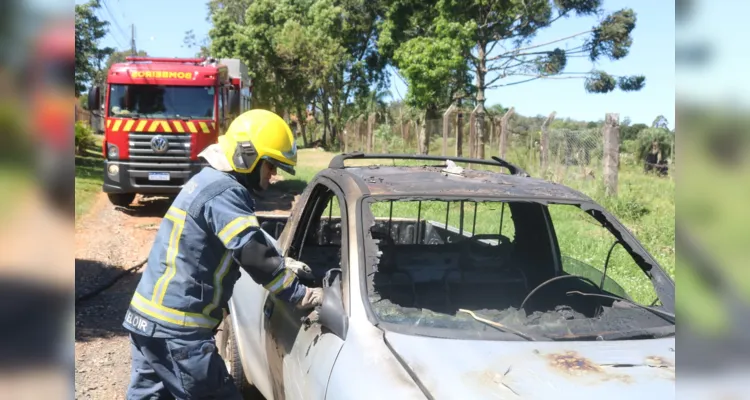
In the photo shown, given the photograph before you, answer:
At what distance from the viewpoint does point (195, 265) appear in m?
2.69

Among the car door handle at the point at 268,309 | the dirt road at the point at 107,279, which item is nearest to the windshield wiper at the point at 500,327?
the car door handle at the point at 268,309

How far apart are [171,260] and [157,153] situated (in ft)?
31.1

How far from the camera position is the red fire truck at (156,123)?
1154 centimetres

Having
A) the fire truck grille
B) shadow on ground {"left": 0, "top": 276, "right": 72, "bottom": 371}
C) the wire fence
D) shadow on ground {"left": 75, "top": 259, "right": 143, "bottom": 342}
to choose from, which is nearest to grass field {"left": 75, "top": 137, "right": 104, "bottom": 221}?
the fire truck grille

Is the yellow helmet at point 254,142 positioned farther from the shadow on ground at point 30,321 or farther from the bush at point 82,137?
the bush at point 82,137

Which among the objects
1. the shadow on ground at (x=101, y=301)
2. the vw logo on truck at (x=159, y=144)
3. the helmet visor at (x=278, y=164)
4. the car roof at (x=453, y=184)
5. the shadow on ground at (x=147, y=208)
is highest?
the vw logo on truck at (x=159, y=144)

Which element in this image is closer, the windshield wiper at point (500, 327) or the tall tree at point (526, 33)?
the windshield wiper at point (500, 327)

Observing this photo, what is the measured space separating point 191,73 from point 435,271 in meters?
9.22

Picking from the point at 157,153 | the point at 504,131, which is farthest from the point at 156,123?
the point at 504,131

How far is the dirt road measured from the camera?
4.52 meters

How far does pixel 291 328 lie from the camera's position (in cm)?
293

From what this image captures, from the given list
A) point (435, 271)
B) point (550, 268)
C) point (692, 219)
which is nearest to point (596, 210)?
point (550, 268)

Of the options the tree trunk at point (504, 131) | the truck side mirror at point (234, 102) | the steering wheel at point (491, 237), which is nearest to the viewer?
the steering wheel at point (491, 237)

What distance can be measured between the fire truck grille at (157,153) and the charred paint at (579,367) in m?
10.3
